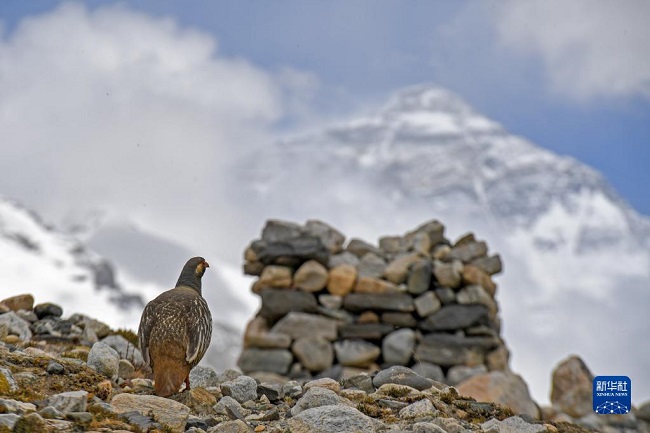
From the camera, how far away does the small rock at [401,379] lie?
8.98 m

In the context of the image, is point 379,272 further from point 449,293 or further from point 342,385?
point 342,385

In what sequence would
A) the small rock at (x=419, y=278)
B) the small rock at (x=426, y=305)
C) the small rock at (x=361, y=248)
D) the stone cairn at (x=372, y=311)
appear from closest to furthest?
1. the stone cairn at (x=372, y=311)
2. the small rock at (x=426, y=305)
3. the small rock at (x=419, y=278)
4. the small rock at (x=361, y=248)

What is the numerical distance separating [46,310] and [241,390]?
5.14m

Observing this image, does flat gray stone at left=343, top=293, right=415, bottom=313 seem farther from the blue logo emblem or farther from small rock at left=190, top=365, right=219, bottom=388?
the blue logo emblem

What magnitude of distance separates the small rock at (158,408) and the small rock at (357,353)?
11.1m

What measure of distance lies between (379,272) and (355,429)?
1248cm

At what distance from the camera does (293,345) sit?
18.4 meters

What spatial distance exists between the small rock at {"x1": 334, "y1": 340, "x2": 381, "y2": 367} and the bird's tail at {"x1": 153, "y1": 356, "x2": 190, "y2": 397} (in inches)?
409

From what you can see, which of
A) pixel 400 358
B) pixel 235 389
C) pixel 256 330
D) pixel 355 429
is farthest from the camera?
pixel 256 330

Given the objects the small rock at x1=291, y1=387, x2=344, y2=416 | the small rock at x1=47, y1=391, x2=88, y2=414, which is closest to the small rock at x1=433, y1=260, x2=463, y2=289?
the small rock at x1=291, y1=387, x2=344, y2=416

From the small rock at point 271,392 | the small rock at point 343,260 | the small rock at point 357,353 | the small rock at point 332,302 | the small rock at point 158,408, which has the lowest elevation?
the small rock at point 158,408

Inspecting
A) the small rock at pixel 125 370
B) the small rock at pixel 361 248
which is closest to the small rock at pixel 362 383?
the small rock at pixel 125 370

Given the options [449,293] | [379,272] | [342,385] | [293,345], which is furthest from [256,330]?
[342,385]

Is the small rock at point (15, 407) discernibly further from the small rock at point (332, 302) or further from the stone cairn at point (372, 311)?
the small rock at point (332, 302)
